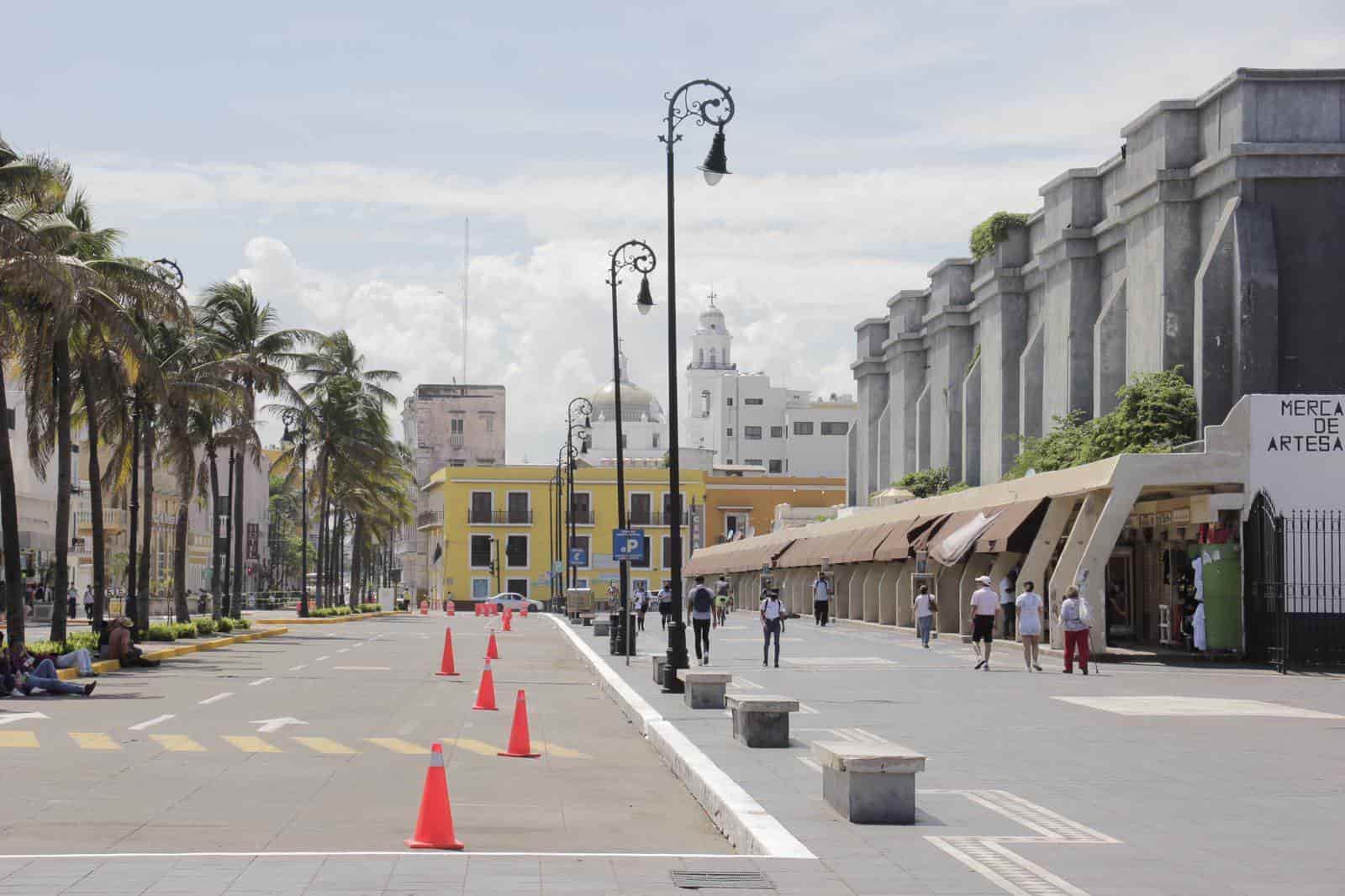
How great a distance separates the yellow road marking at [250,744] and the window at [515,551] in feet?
323

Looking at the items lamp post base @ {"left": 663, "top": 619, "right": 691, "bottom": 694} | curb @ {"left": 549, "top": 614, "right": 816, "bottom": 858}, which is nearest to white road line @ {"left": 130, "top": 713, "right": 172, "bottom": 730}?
curb @ {"left": 549, "top": 614, "right": 816, "bottom": 858}

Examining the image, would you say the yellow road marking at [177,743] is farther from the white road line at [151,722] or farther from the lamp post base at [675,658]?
the lamp post base at [675,658]

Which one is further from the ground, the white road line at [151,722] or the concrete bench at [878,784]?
the concrete bench at [878,784]

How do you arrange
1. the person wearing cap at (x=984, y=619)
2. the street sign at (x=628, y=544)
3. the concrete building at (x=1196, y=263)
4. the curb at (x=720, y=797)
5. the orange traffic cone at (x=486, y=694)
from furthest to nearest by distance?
the concrete building at (x=1196, y=263)
the street sign at (x=628, y=544)
the person wearing cap at (x=984, y=619)
the orange traffic cone at (x=486, y=694)
the curb at (x=720, y=797)

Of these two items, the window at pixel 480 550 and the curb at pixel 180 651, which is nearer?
the curb at pixel 180 651

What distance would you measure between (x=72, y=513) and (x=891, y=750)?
2934 inches

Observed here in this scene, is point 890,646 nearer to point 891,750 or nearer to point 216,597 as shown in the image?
point 216,597

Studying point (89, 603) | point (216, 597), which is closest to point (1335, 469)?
point (216, 597)

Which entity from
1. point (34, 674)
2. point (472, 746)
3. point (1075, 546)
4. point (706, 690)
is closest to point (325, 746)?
point (472, 746)

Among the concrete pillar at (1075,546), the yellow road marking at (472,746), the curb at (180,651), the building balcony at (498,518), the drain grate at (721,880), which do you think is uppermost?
the building balcony at (498,518)

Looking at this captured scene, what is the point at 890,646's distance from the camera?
132 ft

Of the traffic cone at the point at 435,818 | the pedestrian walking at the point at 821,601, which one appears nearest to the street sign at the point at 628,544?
the pedestrian walking at the point at 821,601

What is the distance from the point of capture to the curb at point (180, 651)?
90.2 feet

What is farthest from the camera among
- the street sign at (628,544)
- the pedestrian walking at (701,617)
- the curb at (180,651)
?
the street sign at (628,544)
